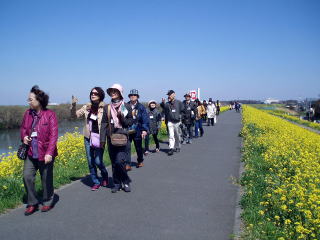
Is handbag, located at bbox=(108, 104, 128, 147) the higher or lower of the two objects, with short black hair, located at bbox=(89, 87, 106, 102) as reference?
lower

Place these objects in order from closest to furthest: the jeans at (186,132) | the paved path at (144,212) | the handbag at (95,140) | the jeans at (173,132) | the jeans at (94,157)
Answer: the paved path at (144,212), the handbag at (95,140), the jeans at (94,157), the jeans at (173,132), the jeans at (186,132)

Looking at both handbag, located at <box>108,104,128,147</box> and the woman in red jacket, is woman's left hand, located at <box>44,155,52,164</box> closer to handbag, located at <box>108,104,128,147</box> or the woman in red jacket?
the woman in red jacket

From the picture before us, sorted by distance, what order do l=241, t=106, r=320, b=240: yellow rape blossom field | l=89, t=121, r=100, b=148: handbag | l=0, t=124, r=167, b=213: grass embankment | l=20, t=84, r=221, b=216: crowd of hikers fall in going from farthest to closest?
l=89, t=121, r=100, b=148: handbag < l=0, t=124, r=167, b=213: grass embankment < l=20, t=84, r=221, b=216: crowd of hikers < l=241, t=106, r=320, b=240: yellow rape blossom field

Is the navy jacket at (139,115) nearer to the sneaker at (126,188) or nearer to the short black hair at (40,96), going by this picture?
the sneaker at (126,188)

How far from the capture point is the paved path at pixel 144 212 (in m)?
3.86

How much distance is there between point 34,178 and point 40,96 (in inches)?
48.8

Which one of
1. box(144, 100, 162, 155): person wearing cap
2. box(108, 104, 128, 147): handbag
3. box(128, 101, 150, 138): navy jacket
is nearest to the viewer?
box(108, 104, 128, 147): handbag

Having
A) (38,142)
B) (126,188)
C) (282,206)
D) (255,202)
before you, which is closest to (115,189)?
(126,188)

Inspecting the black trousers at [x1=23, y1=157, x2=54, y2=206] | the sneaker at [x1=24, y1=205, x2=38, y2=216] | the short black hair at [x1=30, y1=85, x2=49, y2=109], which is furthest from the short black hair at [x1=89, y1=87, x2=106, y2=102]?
the sneaker at [x1=24, y1=205, x2=38, y2=216]

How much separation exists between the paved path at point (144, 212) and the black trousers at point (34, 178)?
219mm

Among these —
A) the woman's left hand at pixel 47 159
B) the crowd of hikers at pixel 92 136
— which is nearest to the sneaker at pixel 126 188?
the crowd of hikers at pixel 92 136

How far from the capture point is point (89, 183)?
629 cm

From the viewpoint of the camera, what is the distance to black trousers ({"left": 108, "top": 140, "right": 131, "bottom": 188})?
5.56 m

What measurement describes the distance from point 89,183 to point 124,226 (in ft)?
8.02
